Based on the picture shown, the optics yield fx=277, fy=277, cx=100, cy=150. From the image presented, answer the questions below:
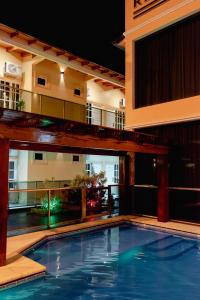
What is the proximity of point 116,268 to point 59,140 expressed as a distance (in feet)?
8.88

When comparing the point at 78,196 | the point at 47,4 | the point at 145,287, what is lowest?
the point at 145,287

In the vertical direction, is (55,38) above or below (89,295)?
above

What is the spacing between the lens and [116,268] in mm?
5242

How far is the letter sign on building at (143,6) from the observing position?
9.62 meters

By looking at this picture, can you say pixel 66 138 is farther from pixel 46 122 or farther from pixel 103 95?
pixel 103 95

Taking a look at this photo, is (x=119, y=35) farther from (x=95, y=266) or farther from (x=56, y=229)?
(x=95, y=266)

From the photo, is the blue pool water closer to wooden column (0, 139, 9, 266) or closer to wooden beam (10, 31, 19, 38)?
wooden column (0, 139, 9, 266)

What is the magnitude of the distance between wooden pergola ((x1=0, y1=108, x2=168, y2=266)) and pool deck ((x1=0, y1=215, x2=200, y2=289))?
30cm

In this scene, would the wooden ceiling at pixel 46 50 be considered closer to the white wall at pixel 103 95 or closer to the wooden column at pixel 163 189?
the white wall at pixel 103 95

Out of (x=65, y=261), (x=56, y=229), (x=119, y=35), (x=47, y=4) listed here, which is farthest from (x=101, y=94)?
(x=65, y=261)

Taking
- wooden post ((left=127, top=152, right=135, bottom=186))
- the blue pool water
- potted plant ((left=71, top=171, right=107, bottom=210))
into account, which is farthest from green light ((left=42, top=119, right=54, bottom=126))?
wooden post ((left=127, top=152, right=135, bottom=186))

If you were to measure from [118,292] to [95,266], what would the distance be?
3.80 feet

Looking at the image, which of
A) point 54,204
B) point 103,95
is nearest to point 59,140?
point 54,204

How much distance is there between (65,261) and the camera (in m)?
5.55
